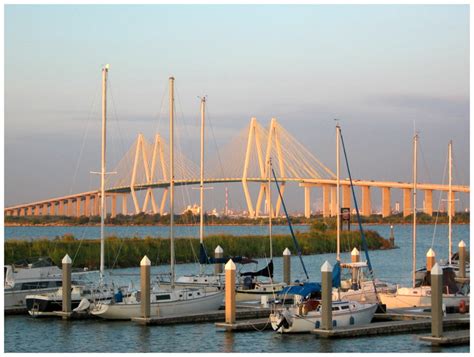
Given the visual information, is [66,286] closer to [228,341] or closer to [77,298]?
[77,298]

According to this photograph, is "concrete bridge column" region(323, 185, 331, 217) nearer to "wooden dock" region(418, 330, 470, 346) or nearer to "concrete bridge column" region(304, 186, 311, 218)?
"concrete bridge column" region(304, 186, 311, 218)

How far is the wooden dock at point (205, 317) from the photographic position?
78.9 ft

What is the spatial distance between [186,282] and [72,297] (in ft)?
12.8

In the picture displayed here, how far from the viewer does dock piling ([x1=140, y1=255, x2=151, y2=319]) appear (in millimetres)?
23750

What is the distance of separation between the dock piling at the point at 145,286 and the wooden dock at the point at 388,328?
4.08 m

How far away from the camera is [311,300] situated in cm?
2258

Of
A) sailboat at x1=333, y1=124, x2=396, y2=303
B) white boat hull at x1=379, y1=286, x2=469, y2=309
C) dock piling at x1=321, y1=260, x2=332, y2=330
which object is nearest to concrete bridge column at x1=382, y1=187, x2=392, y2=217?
sailboat at x1=333, y1=124, x2=396, y2=303

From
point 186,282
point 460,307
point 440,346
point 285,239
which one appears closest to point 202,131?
point 186,282

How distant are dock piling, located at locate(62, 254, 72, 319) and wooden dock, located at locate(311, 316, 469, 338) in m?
6.46

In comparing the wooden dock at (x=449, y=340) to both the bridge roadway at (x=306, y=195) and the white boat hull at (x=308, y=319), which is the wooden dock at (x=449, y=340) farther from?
the bridge roadway at (x=306, y=195)

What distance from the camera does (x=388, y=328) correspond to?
22.2 meters

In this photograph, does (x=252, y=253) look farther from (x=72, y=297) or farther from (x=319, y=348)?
(x=319, y=348)

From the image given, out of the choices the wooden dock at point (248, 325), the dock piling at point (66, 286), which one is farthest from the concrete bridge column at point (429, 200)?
the wooden dock at point (248, 325)

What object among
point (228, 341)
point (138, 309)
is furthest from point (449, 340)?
point (138, 309)
